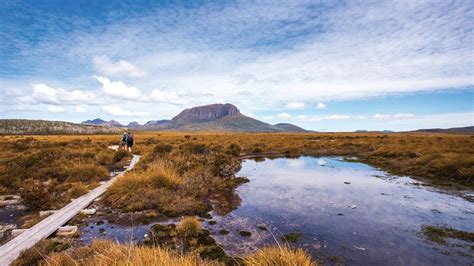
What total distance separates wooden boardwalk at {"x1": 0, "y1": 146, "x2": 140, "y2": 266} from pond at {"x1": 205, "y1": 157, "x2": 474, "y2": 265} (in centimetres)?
473

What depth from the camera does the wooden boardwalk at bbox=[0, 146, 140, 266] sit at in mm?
5742

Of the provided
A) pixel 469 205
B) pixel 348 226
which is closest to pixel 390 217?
pixel 348 226

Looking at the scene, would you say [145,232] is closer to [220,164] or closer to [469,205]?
[220,164]

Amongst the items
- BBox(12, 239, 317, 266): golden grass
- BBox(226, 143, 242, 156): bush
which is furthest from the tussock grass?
BBox(226, 143, 242, 156): bush

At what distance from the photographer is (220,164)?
711 inches

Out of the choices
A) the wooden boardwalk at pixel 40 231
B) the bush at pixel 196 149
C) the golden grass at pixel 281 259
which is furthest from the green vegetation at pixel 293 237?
the bush at pixel 196 149

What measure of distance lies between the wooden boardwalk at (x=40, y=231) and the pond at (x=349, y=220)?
4.73m

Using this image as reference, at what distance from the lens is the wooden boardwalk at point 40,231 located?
18.8 feet

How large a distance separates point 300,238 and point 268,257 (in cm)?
343

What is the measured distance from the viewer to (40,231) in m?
7.03

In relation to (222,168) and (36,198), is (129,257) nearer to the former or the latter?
(36,198)

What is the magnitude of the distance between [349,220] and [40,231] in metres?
10.0

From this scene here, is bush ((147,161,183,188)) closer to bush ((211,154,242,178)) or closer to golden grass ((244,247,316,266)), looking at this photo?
bush ((211,154,242,178))

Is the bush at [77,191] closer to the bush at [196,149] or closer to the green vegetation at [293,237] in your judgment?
the green vegetation at [293,237]
